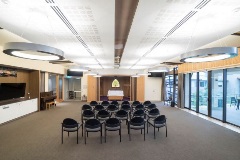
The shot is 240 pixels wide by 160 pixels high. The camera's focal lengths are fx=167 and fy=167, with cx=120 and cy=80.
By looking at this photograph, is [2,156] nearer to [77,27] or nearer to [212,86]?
[77,27]

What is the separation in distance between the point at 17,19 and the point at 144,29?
321 cm

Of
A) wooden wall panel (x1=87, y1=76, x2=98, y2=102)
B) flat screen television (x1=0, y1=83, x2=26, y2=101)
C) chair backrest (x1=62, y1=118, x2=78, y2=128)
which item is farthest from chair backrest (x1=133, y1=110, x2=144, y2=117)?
wooden wall panel (x1=87, y1=76, x2=98, y2=102)

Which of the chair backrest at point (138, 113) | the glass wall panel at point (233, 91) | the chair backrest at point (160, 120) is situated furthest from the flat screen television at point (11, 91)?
the glass wall panel at point (233, 91)

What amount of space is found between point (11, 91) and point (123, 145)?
6.56 meters


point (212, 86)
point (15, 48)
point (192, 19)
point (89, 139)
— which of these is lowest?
point (89, 139)

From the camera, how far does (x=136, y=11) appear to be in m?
3.48

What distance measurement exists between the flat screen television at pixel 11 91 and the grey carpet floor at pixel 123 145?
1.61 meters

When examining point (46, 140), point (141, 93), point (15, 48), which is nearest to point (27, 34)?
point (15, 48)

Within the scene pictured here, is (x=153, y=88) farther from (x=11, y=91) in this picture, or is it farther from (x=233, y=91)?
(x=11, y=91)

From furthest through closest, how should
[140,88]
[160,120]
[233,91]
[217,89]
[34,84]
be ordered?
[140,88]
[34,84]
[217,89]
[233,91]
[160,120]

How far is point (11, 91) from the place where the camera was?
8.40m

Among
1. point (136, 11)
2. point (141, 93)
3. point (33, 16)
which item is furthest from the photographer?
point (141, 93)

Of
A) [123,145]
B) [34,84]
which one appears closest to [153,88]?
[34,84]

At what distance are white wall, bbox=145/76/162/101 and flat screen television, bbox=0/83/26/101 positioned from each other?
11990 millimetres
